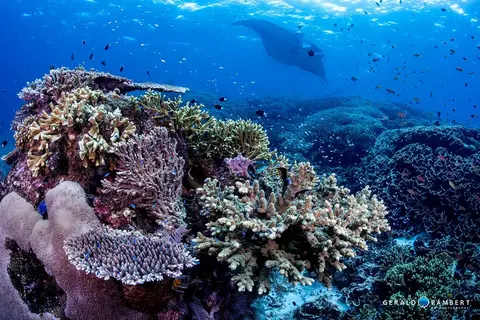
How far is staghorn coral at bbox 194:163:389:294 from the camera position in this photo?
3082 millimetres

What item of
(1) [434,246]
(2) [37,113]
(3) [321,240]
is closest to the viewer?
(3) [321,240]

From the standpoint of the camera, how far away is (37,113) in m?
5.03

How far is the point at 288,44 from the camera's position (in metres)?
30.2

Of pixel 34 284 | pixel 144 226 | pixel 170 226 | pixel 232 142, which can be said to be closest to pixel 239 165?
pixel 232 142

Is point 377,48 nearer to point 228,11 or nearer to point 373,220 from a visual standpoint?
point 228,11

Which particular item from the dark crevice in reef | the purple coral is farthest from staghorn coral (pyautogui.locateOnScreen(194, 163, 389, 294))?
the dark crevice in reef

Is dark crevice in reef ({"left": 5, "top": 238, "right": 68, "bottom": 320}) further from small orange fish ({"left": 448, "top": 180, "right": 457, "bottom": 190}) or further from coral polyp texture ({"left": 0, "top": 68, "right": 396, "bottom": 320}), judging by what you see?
small orange fish ({"left": 448, "top": 180, "right": 457, "bottom": 190})

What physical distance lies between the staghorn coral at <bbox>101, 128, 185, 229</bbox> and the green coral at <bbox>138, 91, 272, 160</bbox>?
779mm

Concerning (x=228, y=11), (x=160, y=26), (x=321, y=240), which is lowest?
(x=160, y=26)

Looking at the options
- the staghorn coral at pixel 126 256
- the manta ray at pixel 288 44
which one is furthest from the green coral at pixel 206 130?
the manta ray at pixel 288 44

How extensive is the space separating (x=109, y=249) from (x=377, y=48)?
71.4m

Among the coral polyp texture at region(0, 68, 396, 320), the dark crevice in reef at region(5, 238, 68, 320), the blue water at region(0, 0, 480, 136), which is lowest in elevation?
the blue water at region(0, 0, 480, 136)

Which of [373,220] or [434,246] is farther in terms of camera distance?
[434,246]

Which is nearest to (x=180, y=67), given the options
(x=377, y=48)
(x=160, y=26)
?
(x=160, y=26)
